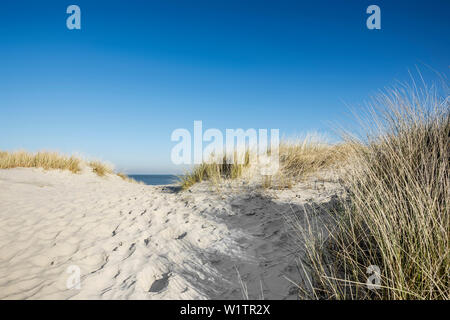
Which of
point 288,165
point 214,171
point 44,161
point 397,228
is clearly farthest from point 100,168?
point 397,228

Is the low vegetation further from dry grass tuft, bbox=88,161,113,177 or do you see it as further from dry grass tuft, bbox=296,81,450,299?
dry grass tuft, bbox=296,81,450,299

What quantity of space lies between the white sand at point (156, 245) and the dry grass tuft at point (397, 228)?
0.51 metres

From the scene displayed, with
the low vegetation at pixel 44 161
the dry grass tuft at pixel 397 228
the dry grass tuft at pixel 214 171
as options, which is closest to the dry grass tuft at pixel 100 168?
the low vegetation at pixel 44 161

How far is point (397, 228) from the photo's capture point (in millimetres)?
2201

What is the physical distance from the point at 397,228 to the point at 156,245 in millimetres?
3023

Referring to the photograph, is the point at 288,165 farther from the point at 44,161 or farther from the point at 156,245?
the point at 44,161

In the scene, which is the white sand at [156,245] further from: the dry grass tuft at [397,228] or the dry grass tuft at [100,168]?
the dry grass tuft at [100,168]

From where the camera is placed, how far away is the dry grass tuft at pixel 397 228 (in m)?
1.80

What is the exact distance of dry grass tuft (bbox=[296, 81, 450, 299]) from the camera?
1799mm

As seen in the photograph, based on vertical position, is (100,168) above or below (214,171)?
below

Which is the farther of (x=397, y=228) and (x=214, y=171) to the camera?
(x=214, y=171)

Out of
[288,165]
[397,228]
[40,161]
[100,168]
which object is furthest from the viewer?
[100,168]

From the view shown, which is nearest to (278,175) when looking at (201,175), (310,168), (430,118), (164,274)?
(310,168)
